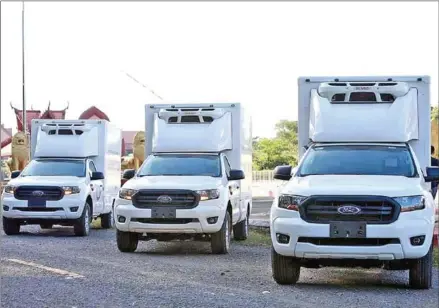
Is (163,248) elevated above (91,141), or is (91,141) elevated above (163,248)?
(91,141)

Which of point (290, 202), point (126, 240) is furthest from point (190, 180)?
point (290, 202)

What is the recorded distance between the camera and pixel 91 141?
1816 centimetres

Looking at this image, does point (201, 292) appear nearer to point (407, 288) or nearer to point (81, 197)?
point (407, 288)

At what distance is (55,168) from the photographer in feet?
56.6

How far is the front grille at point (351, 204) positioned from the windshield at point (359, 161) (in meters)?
1.05

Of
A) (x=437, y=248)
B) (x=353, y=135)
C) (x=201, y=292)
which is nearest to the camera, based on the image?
(x=201, y=292)

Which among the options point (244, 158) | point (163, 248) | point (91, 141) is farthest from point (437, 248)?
point (91, 141)

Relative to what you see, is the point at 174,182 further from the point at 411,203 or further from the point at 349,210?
the point at 411,203

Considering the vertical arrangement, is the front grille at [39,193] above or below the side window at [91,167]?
below

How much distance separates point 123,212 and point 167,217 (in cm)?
74

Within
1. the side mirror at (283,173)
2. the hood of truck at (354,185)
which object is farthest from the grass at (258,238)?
the hood of truck at (354,185)

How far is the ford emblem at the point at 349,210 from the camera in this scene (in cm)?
902

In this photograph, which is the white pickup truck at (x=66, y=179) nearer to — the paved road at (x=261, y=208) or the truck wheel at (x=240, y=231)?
the truck wheel at (x=240, y=231)

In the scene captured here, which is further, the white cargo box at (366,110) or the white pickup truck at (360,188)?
the white cargo box at (366,110)
